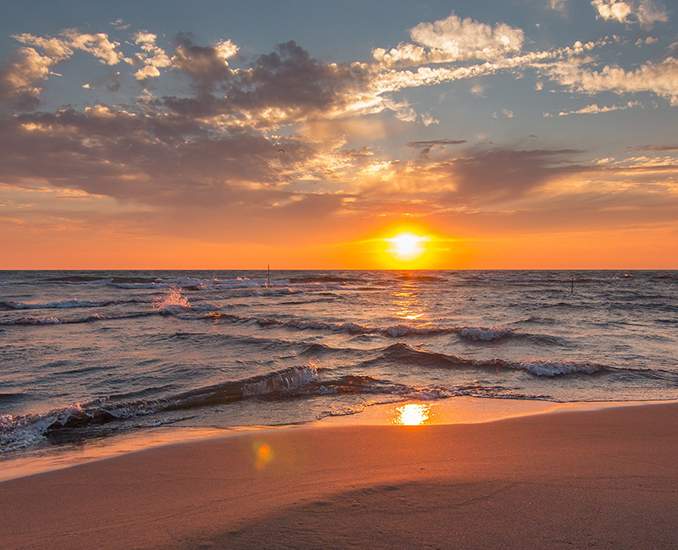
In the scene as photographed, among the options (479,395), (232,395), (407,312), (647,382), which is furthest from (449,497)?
(407,312)

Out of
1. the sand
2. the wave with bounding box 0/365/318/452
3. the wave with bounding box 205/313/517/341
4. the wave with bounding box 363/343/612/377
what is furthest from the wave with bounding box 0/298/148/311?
the sand

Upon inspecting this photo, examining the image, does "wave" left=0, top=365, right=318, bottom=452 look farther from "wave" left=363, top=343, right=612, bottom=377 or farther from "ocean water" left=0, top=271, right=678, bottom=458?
"wave" left=363, top=343, right=612, bottom=377

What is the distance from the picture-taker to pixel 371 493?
12.1 feet

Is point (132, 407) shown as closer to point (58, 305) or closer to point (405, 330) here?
point (405, 330)

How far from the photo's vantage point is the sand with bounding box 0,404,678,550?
119 inches

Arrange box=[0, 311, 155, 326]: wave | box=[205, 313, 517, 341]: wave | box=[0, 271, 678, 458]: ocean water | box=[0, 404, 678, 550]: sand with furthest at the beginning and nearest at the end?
box=[0, 311, 155, 326]: wave, box=[205, 313, 517, 341]: wave, box=[0, 271, 678, 458]: ocean water, box=[0, 404, 678, 550]: sand

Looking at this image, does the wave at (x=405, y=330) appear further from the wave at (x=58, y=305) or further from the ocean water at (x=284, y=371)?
Answer: the wave at (x=58, y=305)

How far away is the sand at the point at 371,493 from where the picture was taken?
3.04m

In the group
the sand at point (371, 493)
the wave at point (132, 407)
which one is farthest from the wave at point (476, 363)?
the sand at point (371, 493)

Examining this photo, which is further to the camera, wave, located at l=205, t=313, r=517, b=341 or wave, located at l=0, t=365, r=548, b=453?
wave, located at l=205, t=313, r=517, b=341

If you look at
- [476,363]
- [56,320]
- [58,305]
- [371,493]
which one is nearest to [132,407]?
[371,493]

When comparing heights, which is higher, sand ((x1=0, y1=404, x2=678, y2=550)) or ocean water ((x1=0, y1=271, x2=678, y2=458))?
sand ((x1=0, y1=404, x2=678, y2=550))

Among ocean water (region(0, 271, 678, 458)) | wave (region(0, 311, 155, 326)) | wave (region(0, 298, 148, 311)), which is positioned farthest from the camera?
wave (region(0, 298, 148, 311))

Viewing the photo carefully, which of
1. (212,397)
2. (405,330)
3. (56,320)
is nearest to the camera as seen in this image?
(212,397)
